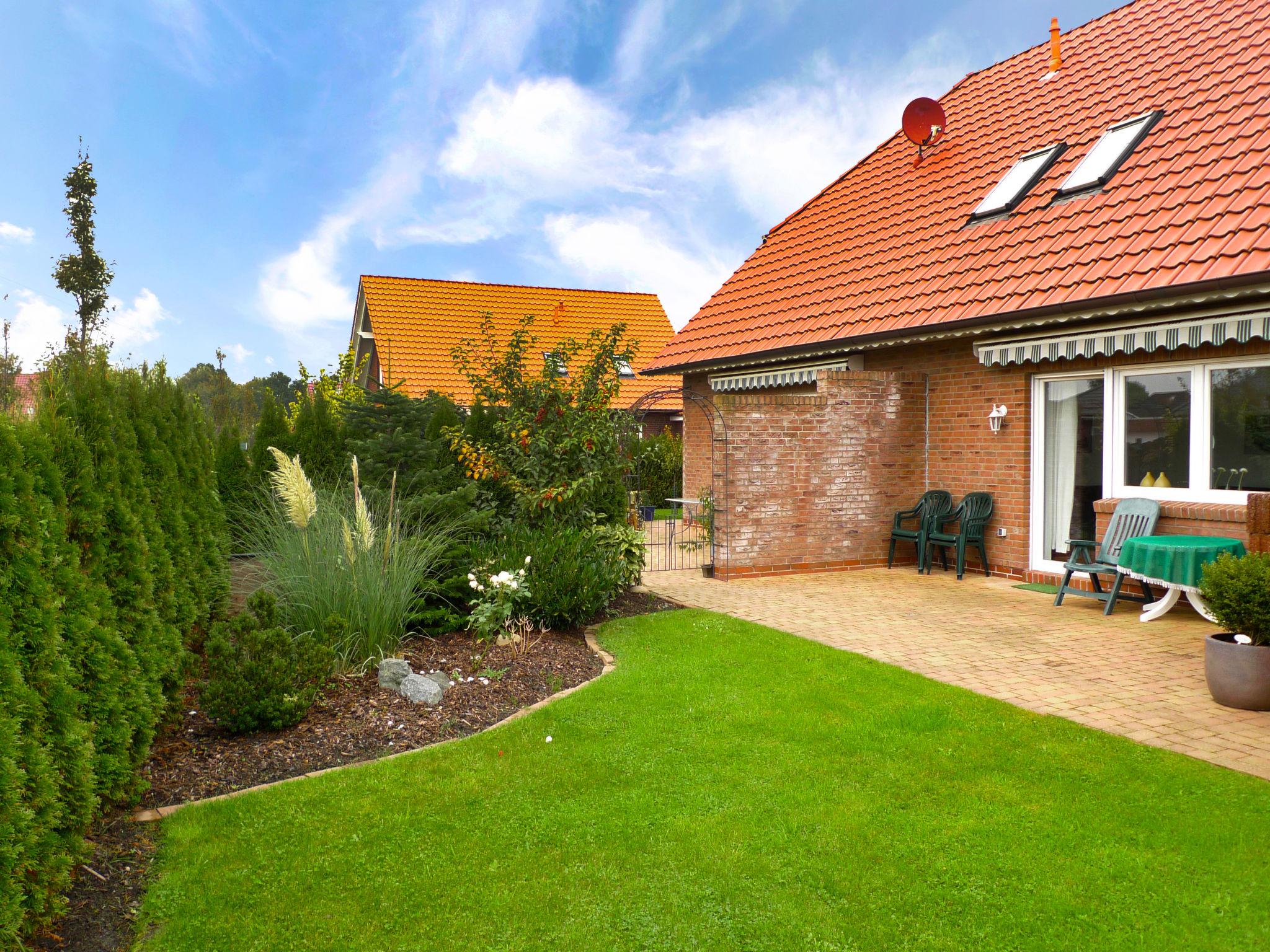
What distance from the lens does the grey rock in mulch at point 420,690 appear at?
18.6 ft

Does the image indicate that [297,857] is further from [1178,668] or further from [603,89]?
[603,89]

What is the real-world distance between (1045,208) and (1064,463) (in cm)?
335

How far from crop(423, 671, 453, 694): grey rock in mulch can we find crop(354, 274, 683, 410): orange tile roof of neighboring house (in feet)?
57.2

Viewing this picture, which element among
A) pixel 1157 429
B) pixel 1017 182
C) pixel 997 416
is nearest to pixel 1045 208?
pixel 1017 182

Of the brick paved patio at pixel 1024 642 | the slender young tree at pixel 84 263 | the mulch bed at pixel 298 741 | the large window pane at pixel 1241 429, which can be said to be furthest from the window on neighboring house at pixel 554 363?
the slender young tree at pixel 84 263

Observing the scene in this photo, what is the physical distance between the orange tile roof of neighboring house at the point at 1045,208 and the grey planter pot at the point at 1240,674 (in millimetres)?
3737

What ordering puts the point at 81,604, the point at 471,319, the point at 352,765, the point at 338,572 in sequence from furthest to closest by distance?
the point at 471,319 → the point at 338,572 → the point at 352,765 → the point at 81,604

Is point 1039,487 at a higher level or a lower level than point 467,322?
lower

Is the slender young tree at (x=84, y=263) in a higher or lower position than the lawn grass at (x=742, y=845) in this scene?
higher

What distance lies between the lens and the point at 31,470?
351cm

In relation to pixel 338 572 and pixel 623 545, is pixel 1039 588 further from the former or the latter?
pixel 338 572

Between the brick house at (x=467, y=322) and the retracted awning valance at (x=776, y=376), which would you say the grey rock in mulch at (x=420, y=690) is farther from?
the brick house at (x=467, y=322)

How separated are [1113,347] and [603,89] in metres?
13.4

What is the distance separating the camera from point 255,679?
4977 millimetres
